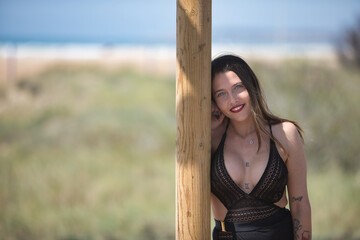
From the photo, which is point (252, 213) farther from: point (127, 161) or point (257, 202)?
point (127, 161)

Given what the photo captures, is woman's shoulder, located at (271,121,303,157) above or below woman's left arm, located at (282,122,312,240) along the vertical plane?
above

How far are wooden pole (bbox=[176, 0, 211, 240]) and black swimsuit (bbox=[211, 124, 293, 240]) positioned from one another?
132 millimetres

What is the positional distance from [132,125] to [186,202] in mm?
10072

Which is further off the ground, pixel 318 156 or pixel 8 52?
pixel 8 52

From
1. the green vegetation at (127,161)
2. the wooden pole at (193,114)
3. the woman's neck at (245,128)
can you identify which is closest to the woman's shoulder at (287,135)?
the woman's neck at (245,128)

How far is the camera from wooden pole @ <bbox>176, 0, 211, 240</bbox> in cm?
226

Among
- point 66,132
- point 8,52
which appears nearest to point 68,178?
point 66,132

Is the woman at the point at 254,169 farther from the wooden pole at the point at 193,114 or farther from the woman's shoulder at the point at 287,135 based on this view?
the wooden pole at the point at 193,114

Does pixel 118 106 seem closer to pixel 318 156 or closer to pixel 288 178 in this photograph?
pixel 318 156

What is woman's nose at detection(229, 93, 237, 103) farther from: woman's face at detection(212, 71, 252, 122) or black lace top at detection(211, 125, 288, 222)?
black lace top at detection(211, 125, 288, 222)

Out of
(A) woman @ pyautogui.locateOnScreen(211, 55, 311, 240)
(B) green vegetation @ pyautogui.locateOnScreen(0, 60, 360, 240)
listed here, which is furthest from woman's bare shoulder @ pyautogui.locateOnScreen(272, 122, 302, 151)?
(B) green vegetation @ pyautogui.locateOnScreen(0, 60, 360, 240)

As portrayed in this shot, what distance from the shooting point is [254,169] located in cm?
239

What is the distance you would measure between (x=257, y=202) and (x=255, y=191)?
64 mm

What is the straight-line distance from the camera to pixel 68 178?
9.15 metres
